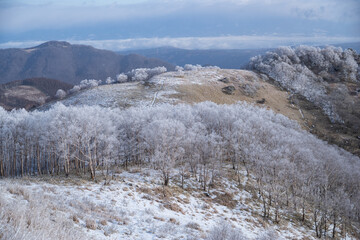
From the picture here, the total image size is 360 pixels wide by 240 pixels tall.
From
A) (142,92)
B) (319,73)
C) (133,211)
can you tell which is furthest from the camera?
(319,73)

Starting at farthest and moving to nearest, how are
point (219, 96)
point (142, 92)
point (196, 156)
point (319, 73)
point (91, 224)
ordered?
point (319, 73)
point (219, 96)
point (142, 92)
point (196, 156)
point (91, 224)

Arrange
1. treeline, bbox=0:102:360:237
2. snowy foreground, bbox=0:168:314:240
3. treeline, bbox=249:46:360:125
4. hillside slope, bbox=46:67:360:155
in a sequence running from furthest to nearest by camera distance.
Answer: treeline, bbox=249:46:360:125 → hillside slope, bbox=46:67:360:155 → treeline, bbox=0:102:360:237 → snowy foreground, bbox=0:168:314:240

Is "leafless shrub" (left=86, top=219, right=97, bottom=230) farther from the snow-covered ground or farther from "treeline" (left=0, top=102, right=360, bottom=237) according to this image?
the snow-covered ground

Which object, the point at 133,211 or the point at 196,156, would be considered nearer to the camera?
the point at 133,211

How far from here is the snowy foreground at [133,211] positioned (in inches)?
346

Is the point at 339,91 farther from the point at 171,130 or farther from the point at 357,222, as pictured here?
the point at 171,130

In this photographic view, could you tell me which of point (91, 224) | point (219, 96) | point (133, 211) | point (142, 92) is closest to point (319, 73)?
point (219, 96)

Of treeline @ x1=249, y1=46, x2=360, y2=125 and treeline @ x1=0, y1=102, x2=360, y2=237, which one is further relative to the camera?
treeline @ x1=249, y1=46, x2=360, y2=125

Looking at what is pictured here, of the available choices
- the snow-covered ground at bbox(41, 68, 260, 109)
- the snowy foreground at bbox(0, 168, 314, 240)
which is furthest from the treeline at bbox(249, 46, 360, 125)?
the snowy foreground at bbox(0, 168, 314, 240)

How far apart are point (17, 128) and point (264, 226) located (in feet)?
143

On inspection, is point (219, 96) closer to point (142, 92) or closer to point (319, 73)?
point (142, 92)

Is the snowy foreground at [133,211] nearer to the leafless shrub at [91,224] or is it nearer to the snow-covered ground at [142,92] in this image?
the leafless shrub at [91,224]

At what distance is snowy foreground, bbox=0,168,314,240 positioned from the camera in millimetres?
8788

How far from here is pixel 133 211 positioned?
62.7 feet
